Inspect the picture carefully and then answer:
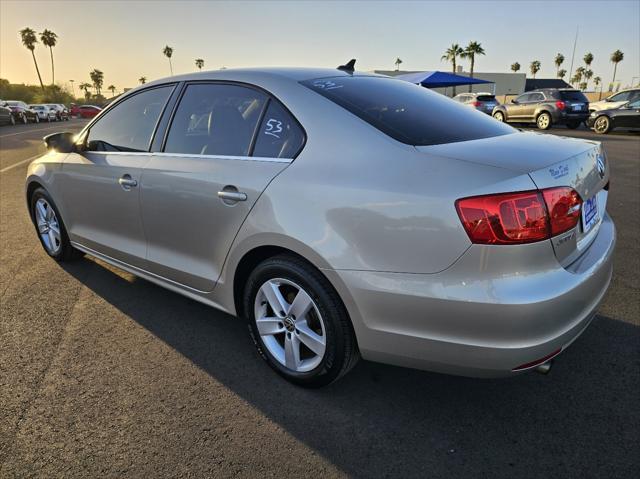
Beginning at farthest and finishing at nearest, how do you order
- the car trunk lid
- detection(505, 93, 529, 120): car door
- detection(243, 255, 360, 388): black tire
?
detection(505, 93, 529, 120): car door → detection(243, 255, 360, 388): black tire → the car trunk lid

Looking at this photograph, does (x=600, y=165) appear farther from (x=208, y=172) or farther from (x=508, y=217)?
(x=208, y=172)

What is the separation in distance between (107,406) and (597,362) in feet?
8.98

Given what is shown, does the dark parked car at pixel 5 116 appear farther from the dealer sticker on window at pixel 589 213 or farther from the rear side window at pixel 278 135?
the dealer sticker on window at pixel 589 213

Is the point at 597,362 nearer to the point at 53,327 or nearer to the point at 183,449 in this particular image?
the point at 183,449

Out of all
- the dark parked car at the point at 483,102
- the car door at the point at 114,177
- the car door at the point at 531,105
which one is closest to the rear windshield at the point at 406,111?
the car door at the point at 114,177

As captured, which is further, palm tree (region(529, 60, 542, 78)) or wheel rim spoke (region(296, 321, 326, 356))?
palm tree (region(529, 60, 542, 78))

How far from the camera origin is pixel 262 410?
2416mm

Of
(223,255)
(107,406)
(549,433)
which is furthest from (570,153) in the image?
(107,406)

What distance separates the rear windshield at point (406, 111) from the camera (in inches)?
89.8

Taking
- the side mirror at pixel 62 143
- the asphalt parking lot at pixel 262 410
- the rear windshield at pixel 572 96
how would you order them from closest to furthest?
the asphalt parking lot at pixel 262 410
the side mirror at pixel 62 143
the rear windshield at pixel 572 96

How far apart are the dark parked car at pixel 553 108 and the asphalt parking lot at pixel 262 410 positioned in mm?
17820

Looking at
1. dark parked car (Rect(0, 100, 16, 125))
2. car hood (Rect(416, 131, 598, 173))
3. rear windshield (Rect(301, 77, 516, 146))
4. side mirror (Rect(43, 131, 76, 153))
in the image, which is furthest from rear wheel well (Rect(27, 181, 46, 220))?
dark parked car (Rect(0, 100, 16, 125))

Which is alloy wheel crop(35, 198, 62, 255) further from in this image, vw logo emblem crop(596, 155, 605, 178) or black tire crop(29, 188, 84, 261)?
vw logo emblem crop(596, 155, 605, 178)

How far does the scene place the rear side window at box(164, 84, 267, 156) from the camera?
2.68 meters
